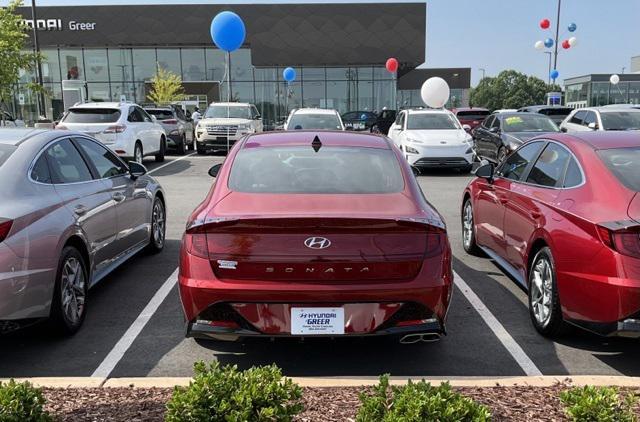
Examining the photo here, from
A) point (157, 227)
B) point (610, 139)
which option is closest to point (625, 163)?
point (610, 139)

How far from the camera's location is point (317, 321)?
3596 millimetres

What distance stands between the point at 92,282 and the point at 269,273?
2309 millimetres

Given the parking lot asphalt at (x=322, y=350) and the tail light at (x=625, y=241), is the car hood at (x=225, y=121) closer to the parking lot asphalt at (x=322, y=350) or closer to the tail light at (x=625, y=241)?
the parking lot asphalt at (x=322, y=350)

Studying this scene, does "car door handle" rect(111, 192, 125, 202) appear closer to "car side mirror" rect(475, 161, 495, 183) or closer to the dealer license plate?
the dealer license plate

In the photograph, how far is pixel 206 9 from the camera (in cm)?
4425

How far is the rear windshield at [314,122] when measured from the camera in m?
18.1

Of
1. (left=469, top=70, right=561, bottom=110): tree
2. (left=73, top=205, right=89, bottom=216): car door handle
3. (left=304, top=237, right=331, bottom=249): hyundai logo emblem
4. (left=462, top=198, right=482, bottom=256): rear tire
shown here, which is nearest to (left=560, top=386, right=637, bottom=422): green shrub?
(left=304, top=237, right=331, bottom=249): hyundai logo emblem

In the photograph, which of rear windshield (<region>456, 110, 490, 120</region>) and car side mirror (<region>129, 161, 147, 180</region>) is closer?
car side mirror (<region>129, 161, 147, 180</region>)

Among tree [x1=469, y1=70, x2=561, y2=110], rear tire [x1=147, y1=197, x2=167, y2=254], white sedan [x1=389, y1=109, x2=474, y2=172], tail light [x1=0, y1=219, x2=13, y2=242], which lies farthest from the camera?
tree [x1=469, y1=70, x2=561, y2=110]

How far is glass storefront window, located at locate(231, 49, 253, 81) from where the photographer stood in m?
44.2

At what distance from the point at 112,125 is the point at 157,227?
863cm

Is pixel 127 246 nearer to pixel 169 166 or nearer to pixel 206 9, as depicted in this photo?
pixel 169 166

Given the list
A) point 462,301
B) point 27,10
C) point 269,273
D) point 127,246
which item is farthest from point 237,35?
point 27,10

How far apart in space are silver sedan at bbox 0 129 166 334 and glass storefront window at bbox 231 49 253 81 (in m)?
39.0
